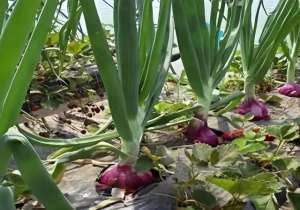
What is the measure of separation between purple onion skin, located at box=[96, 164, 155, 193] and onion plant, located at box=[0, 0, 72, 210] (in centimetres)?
33

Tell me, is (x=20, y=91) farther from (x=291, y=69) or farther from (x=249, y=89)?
(x=291, y=69)

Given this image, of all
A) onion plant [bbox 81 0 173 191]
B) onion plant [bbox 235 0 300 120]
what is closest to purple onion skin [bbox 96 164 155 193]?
onion plant [bbox 81 0 173 191]

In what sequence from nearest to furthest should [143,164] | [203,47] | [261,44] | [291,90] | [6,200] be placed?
1. [6,200]
2. [143,164]
3. [203,47]
4. [261,44]
5. [291,90]

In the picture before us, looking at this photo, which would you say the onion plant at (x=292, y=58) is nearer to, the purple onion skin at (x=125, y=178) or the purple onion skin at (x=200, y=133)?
the purple onion skin at (x=200, y=133)

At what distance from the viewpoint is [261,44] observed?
119 cm

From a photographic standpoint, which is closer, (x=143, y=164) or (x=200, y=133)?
(x=143, y=164)

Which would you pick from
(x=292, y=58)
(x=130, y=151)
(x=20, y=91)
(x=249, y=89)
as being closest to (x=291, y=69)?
(x=292, y=58)

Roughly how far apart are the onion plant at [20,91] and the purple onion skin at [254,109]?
0.82 m

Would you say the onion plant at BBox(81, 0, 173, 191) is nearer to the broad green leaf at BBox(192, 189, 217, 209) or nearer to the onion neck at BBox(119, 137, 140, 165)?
the onion neck at BBox(119, 137, 140, 165)

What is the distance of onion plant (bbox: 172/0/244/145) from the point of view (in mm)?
929

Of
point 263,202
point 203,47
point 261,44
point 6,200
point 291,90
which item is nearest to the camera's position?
point 6,200

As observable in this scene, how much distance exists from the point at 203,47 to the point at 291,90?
22.3 inches

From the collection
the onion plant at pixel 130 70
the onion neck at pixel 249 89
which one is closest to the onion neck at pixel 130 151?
the onion plant at pixel 130 70

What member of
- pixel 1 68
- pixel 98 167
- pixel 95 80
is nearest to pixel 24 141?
pixel 1 68
